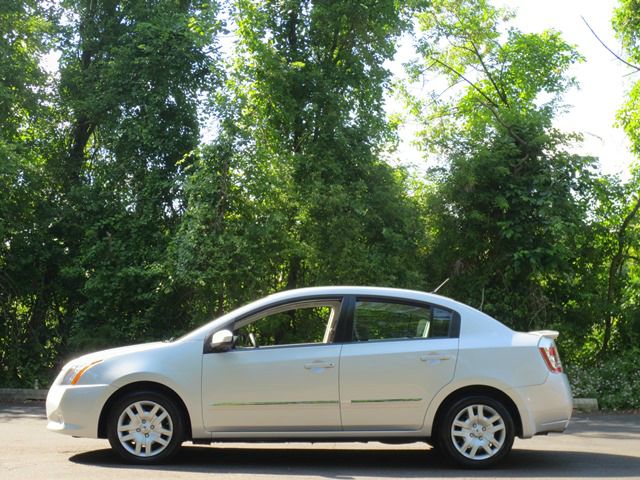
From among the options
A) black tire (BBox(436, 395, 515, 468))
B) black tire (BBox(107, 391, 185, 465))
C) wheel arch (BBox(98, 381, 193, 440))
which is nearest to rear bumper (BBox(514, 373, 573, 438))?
black tire (BBox(436, 395, 515, 468))

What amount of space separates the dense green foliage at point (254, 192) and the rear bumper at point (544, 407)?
9.29 meters

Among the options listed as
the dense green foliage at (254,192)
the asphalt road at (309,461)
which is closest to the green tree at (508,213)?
the dense green foliage at (254,192)

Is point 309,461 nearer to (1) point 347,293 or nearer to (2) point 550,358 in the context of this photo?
(1) point 347,293

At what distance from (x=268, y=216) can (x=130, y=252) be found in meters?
3.14

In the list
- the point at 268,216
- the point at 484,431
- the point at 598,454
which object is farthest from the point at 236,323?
the point at 268,216

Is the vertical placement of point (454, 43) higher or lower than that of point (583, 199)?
higher

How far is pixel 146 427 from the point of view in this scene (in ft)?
26.9

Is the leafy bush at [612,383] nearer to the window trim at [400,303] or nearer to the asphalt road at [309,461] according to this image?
the asphalt road at [309,461]

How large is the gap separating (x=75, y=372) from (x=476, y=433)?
3669 millimetres

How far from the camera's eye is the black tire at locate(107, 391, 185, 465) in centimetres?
815

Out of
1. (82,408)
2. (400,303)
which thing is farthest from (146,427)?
(400,303)

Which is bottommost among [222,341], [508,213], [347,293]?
[222,341]

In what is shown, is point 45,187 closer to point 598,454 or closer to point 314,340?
point 314,340

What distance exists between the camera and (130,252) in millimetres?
19203
